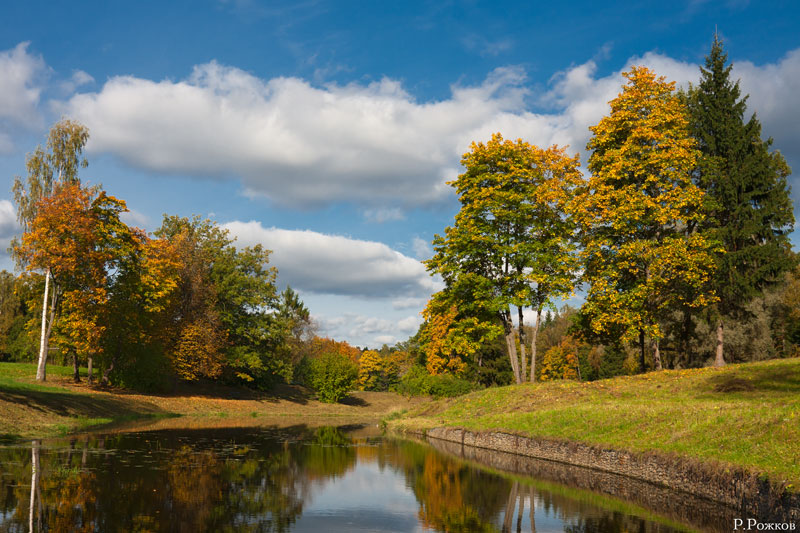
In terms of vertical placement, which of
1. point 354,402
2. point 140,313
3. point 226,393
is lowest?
point 354,402

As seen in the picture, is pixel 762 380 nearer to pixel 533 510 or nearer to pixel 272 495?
pixel 533 510

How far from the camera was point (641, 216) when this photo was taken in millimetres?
33188

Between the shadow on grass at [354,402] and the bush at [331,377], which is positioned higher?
the bush at [331,377]

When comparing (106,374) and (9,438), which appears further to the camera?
(106,374)

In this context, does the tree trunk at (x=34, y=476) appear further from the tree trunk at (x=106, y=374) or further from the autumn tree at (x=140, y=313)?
the tree trunk at (x=106, y=374)

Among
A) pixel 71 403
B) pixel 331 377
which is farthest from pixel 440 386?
pixel 71 403

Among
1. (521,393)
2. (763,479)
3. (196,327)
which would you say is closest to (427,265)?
(521,393)

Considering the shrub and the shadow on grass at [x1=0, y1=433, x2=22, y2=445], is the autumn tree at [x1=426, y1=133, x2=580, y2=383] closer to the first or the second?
the shadow on grass at [x1=0, y1=433, x2=22, y2=445]

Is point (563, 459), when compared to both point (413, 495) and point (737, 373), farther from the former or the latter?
point (737, 373)

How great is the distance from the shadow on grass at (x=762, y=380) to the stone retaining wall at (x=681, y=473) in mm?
9057

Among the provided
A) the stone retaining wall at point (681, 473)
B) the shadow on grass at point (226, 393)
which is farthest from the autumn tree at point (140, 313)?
the stone retaining wall at point (681, 473)

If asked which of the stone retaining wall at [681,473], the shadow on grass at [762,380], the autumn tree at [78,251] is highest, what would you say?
the autumn tree at [78,251]

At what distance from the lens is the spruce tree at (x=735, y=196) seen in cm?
3509

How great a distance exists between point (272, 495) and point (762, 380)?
Answer: 22037 mm
